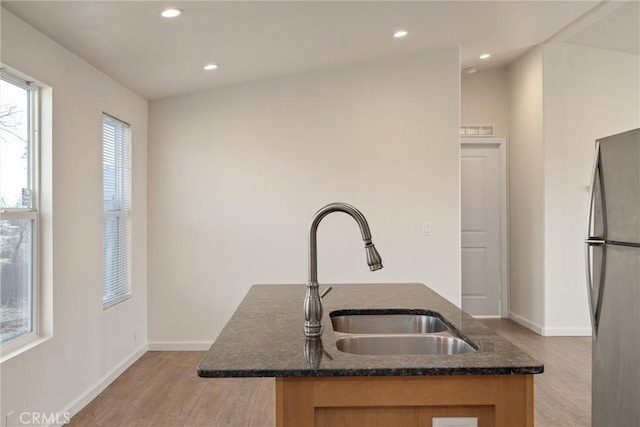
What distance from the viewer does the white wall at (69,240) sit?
270cm

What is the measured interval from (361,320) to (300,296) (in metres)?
0.39

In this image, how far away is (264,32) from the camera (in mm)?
3494

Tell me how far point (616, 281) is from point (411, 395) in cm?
165

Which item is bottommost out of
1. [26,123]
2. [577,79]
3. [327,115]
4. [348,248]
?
[348,248]

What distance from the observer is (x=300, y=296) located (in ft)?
7.99

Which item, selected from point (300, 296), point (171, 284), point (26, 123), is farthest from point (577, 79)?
point (26, 123)

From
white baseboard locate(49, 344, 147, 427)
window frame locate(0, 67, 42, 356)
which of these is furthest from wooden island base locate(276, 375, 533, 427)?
white baseboard locate(49, 344, 147, 427)

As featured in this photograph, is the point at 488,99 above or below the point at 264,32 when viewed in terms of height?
above

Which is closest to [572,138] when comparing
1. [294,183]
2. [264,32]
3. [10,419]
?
[294,183]

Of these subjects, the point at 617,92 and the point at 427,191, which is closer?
the point at 427,191

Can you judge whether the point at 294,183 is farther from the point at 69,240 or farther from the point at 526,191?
the point at 526,191

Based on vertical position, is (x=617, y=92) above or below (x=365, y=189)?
above

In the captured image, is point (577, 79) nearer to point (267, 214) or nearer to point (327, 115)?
point (327, 115)

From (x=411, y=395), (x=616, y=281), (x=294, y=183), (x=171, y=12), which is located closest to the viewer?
(x=411, y=395)
